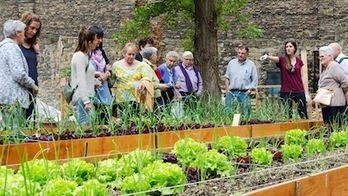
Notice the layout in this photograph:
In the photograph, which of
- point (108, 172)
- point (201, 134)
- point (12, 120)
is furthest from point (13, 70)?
point (108, 172)

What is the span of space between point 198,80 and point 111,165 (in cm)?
537

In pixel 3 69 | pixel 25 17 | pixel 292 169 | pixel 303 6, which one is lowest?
pixel 292 169

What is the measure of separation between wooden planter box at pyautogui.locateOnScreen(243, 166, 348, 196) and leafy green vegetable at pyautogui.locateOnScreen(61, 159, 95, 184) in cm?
80

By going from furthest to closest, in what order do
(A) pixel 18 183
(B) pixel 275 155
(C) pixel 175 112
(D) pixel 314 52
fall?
(D) pixel 314 52 → (C) pixel 175 112 → (B) pixel 275 155 → (A) pixel 18 183

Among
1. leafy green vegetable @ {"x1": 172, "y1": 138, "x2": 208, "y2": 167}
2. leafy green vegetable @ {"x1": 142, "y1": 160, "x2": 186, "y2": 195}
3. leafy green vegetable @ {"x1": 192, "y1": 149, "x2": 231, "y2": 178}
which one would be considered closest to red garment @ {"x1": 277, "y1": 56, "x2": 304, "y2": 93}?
leafy green vegetable @ {"x1": 172, "y1": 138, "x2": 208, "y2": 167}

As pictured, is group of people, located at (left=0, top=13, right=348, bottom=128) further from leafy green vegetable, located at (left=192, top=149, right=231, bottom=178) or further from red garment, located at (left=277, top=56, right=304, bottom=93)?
leafy green vegetable, located at (left=192, top=149, right=231, bottom=178)

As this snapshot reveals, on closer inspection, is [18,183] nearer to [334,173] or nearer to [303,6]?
[334,173]

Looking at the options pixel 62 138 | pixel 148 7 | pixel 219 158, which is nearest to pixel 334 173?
pixel 219 158

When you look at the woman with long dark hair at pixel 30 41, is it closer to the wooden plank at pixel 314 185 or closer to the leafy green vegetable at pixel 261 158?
the leafy green vegetable at pixel 261 158

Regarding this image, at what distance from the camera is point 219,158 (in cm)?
316

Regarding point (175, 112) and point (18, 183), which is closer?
point (18, 183)

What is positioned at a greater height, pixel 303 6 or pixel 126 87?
pixel 303 6

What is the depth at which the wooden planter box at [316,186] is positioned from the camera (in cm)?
258

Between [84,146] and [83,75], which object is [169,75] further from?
[84,146]
